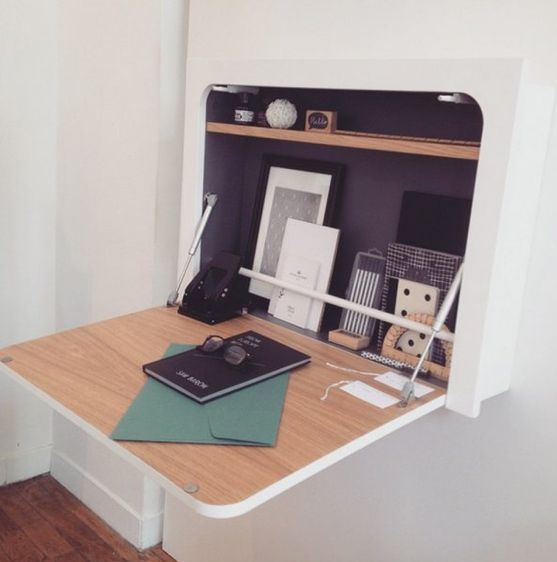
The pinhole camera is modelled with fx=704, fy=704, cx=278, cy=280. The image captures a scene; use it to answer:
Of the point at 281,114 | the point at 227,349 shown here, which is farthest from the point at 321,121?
the point at 227,349

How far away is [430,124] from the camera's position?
1.37m

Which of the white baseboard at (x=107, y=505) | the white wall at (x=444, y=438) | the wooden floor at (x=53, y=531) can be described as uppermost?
the white wall at (x=444, y=438)

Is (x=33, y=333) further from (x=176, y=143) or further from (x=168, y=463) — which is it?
(x=168, y=463)

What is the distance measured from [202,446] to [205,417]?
0.09 meters

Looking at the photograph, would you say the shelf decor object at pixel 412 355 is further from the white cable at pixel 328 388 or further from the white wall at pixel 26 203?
the white wall at pixel 26 203

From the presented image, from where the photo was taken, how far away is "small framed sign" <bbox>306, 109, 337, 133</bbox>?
1403mm

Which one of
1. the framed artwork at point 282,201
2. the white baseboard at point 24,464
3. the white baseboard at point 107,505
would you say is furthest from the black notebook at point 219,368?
the white baseboard at point 24,464

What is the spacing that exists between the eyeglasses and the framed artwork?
1.06 ft

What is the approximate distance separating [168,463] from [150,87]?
1212 millimetres

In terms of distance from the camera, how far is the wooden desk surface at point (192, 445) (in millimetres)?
975

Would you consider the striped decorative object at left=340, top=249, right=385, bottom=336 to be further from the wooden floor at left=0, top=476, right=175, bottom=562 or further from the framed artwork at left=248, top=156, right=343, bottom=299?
the wooden floor at left=0, top=476, right=175, bottom=562

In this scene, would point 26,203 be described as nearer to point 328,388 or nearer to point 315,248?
point 315,248

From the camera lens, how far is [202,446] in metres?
1.04

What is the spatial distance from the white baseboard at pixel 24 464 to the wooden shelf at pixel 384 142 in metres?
1.53
